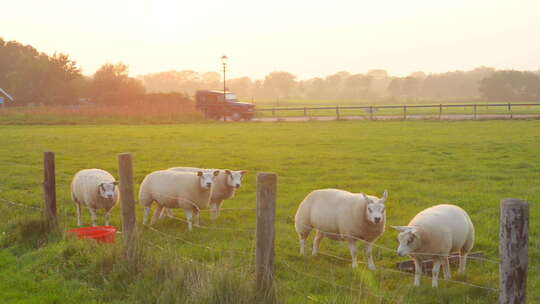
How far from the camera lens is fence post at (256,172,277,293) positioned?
5.04 metres

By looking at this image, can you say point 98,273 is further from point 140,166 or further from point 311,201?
point 140,166

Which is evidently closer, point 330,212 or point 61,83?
point 330,212

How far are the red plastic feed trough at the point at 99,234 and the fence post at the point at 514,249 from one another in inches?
223

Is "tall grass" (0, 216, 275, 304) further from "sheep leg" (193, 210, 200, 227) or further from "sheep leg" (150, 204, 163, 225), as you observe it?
"sheep leg" (193, 210, 200, 227)

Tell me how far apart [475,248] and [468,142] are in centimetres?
1667

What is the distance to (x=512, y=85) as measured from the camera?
107 metres

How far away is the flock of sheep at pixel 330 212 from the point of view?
694cm

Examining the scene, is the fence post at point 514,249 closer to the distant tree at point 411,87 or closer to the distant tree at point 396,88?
the distant tree at point 411,87

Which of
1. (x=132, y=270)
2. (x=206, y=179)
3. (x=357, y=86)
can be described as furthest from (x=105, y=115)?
(x=357, y=86)

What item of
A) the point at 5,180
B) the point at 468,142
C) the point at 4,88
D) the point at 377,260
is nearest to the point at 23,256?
the point at 377,260

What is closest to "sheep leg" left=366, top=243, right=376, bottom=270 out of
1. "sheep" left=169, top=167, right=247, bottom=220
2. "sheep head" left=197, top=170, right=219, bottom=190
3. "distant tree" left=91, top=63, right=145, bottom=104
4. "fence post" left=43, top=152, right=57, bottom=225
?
"sheep head" left=197, top=170, right=219, bottom=190

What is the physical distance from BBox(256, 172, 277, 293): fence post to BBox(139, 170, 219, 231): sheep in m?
5.28

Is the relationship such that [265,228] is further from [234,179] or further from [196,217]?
[234,179]

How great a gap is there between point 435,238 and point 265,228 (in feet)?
9.23
